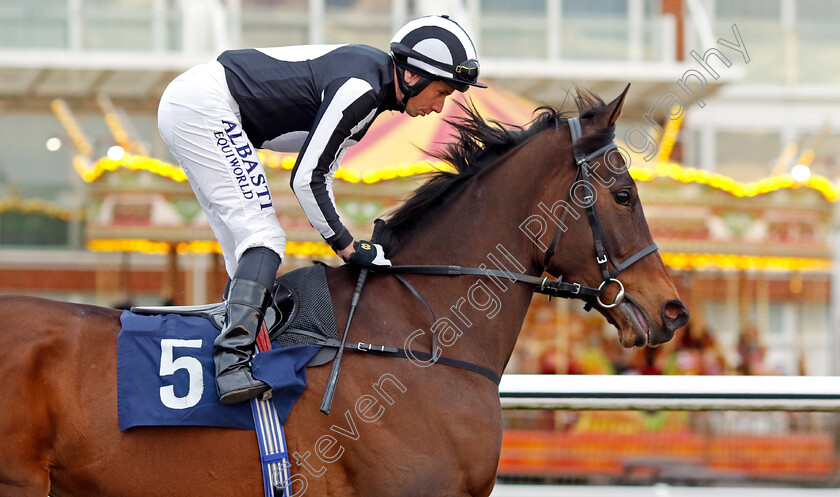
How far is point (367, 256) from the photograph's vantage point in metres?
3.08

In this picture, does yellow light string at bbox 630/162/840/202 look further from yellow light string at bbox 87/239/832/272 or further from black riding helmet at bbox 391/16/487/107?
black riding helmet at bbox 391/16/487/107

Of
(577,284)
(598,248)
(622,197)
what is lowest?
(577,284)

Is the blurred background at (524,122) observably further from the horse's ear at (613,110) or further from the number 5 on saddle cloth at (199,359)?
the number 5 on saddle cloth at (199,359)

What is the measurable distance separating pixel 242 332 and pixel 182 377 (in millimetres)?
259

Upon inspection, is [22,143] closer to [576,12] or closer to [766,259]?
[576,12]

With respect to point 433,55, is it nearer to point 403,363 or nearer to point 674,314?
point 403,363

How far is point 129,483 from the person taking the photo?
2.87 m

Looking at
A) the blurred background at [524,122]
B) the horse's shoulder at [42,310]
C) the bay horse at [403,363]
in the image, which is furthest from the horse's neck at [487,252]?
the blurred background at [524,122]

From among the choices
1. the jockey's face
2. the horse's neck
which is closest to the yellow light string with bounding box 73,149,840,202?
the jockey's face

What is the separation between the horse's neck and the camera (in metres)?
3.16

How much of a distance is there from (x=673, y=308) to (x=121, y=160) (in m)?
7.50

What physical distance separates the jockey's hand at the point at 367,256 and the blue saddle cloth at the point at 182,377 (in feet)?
1.10

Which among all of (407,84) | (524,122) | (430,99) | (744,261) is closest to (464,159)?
(430,99)

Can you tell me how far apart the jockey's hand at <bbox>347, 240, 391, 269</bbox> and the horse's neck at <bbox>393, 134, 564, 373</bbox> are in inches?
4.6
